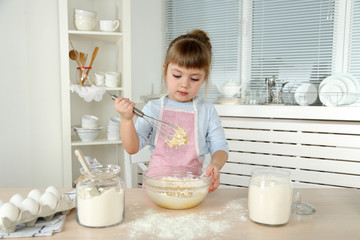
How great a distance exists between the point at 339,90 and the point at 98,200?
2308mm

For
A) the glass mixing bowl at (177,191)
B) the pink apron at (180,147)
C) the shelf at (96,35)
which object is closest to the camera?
the glass mixing bowl at (177,191)

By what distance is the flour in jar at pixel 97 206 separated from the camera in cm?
77

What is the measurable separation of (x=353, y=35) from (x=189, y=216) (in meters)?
2.40

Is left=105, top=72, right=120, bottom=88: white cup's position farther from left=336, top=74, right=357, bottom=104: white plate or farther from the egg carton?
left=336, top=74, right=357, bottom=104: white plate

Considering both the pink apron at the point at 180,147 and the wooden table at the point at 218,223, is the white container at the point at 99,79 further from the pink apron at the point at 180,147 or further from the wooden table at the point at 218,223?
the wooden table at the point at 218,223

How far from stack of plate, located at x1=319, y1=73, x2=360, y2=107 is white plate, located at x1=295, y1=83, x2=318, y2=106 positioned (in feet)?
0.25

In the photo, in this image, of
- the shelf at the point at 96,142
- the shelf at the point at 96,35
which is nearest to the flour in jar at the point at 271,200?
the shelf at the point at 96,142

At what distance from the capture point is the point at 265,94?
280 centimetres

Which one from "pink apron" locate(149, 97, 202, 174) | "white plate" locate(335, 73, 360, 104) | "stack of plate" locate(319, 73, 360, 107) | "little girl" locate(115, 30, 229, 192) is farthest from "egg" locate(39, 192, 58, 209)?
"white plate" locate(335, 73, 360, 104)

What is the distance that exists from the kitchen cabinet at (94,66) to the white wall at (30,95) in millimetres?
142

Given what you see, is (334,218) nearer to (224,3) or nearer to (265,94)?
(265,94)

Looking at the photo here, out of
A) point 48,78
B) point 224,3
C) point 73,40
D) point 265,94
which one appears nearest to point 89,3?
point 73,40

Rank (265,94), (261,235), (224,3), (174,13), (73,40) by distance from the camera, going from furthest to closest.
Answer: (174,13) < (224,3) < (265,94) < (73,40) < (261,235)

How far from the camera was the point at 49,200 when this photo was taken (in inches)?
32.2
